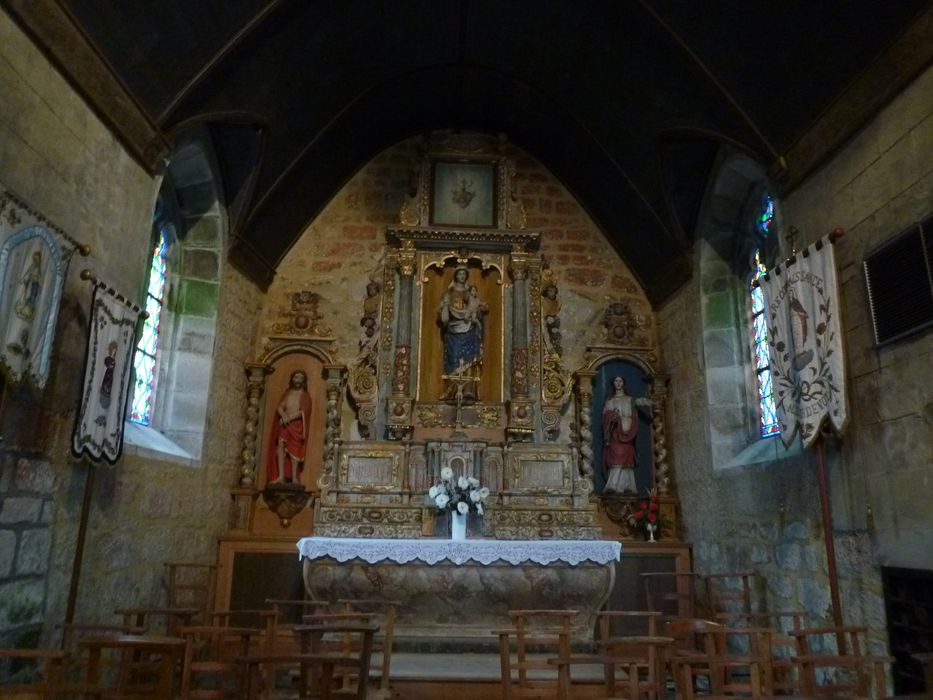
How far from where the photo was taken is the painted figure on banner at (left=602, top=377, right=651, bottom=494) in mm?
9188

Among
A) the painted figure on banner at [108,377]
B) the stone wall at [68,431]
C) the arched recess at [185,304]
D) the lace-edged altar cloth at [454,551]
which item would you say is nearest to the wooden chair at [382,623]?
the lace-edged altar cloth at [454,551]

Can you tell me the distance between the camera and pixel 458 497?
7.78 metres

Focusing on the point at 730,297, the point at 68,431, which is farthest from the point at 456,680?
the point at 730,297

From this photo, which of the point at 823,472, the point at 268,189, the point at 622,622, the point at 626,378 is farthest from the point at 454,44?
the point at 622,622

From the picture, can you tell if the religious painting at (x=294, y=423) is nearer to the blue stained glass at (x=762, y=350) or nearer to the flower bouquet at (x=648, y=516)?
the flower bouquet at (x=648, y=516)

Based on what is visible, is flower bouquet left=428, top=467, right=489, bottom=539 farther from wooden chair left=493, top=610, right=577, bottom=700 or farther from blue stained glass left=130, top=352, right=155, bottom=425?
blue stained glass left=130, top=352, right=155, bottom=425

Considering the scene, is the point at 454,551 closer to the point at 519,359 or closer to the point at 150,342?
the point at 519,359

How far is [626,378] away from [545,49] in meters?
4.21

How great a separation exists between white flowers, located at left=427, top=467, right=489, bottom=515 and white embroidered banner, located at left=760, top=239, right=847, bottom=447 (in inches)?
124

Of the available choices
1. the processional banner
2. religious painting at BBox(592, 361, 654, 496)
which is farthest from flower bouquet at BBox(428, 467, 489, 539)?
the processional banner

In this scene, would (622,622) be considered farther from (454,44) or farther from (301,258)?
(454,44)

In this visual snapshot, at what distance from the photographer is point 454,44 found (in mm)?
9055

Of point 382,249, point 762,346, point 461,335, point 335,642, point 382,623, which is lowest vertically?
point 335,642

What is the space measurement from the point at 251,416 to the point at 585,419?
4.18 meters
